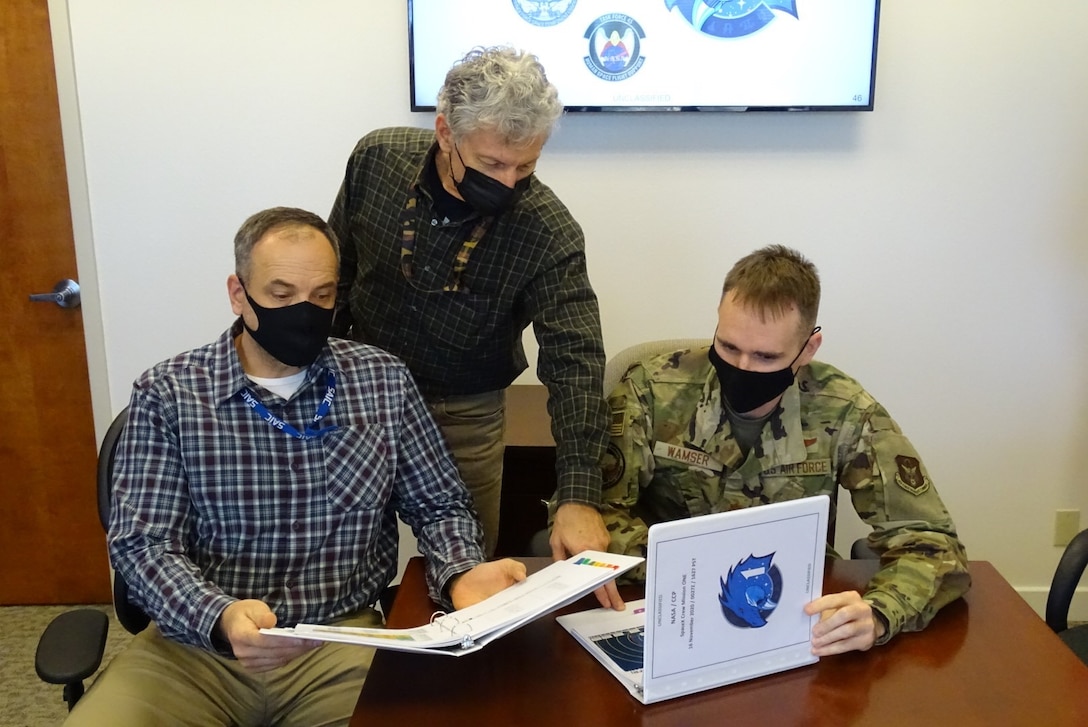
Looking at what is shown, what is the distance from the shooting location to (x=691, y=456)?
1.68 m

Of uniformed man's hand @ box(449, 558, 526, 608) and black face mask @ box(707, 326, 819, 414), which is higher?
black face mask @ box(707, 326, 819, 414)

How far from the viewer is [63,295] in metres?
2.72

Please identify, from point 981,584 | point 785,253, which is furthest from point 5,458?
Answer: point 981,584

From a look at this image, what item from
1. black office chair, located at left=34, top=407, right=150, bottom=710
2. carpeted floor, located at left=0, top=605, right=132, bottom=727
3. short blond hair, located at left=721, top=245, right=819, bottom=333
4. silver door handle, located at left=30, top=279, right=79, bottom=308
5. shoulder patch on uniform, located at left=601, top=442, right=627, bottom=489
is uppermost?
short blond hair, located at left=721, top=245, right=819, bottom=333

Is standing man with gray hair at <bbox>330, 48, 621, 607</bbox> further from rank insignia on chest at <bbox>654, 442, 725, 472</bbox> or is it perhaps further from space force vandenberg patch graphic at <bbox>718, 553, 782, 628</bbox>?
space force vandenberg patch graphic at <bbox>718, 553, 782, 628</bbox>

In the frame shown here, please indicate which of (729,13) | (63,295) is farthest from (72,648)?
(729,13)

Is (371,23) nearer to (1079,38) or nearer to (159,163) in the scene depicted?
(159,163)

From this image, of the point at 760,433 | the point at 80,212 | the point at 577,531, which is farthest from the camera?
the point at 80,212

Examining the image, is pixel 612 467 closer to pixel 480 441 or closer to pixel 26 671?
pixel 480 441

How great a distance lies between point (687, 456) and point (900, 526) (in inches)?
15.2

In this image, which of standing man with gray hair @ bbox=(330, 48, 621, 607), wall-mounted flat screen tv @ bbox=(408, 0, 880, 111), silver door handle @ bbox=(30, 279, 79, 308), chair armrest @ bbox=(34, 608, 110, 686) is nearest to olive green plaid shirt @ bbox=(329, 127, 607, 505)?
standing man with gray hair @ bbox=(330, 48, 621, 607)

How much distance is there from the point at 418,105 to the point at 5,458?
5.82 ft

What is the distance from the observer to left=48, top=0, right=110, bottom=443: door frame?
2.49 meters

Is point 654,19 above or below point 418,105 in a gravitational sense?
above
